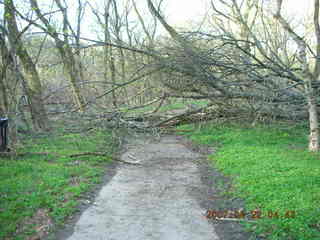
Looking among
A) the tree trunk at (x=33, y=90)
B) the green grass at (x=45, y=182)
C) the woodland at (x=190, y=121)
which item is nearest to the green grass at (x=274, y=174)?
the woodland at (x=190, y=121)

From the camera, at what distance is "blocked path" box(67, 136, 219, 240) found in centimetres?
504

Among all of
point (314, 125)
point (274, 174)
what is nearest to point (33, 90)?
point (274, 174)

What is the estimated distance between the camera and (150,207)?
603 centimetres

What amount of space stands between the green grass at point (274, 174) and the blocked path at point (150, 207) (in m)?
0.82

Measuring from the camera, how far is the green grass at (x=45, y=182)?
545 centimetres

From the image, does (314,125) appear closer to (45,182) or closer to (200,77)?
(200,77)

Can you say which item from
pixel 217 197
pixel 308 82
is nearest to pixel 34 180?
pixel 217 197

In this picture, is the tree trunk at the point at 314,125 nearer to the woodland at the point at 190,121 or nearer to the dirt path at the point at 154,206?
the woodland at the point at 190,121

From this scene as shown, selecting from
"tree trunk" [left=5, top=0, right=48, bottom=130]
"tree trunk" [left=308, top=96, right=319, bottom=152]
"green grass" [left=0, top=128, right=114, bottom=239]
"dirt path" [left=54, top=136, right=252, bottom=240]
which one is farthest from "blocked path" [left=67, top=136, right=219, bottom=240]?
"tree trunk" [left=5, top=0, right=48, bottom=130]

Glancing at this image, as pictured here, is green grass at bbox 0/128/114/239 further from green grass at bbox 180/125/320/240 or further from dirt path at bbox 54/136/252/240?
green grass at bbox 180/125/320/240

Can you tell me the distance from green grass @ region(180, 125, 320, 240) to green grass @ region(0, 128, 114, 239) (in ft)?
9.63

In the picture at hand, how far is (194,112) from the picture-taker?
38.3 ft

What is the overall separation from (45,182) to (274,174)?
14.8 ft

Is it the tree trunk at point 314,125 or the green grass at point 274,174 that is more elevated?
the tree trunk at point 314,125
